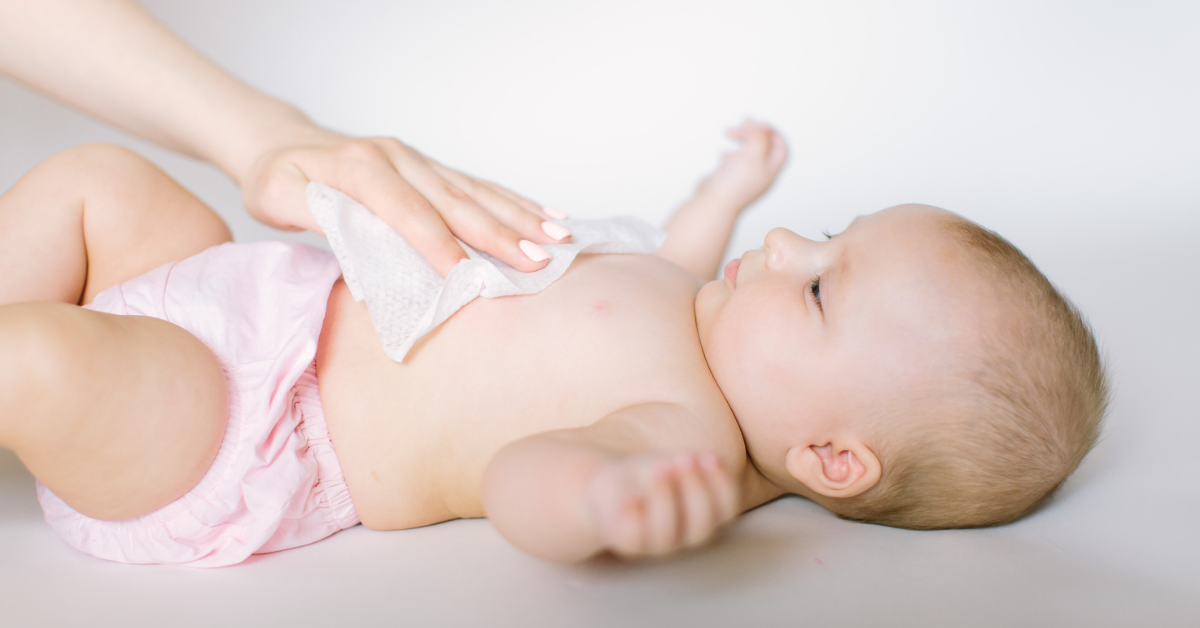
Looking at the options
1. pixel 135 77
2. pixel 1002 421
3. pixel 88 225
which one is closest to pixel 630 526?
pixel 1002 421

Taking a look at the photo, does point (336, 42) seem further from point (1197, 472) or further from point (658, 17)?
point (1197, 472)

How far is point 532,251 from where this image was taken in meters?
1.16

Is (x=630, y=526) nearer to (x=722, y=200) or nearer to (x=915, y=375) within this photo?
(x=915, y=375)

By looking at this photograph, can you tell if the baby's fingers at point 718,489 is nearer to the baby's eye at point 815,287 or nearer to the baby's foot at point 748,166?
the baby's eye at point 815,287

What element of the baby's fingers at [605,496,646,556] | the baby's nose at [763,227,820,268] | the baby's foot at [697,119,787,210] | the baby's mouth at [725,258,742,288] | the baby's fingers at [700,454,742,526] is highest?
the baby's foot at [697,119,787,210]

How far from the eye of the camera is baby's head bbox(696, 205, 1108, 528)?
996 millimetres

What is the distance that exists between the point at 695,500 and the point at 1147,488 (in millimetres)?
824

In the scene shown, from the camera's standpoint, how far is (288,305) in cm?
114

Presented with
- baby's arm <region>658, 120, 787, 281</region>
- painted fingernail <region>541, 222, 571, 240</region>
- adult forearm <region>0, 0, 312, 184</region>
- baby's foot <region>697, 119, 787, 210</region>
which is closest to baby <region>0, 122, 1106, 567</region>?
painted fingernail <region>541, 222, 571, 240</region>

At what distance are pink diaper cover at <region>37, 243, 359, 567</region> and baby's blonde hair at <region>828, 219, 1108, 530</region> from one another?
743 millimetres

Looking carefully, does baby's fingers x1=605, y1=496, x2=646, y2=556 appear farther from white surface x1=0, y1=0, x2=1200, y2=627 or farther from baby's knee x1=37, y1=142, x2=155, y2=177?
white surface x1=0, y1=0, x2=1200, y2=627

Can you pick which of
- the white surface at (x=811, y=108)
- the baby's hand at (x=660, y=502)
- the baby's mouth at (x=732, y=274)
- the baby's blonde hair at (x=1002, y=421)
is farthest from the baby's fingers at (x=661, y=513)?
the white surface at (x=811, y=108)

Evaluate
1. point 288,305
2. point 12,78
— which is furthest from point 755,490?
point 12,78

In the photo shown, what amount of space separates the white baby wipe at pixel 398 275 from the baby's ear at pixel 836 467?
0.42 meters
